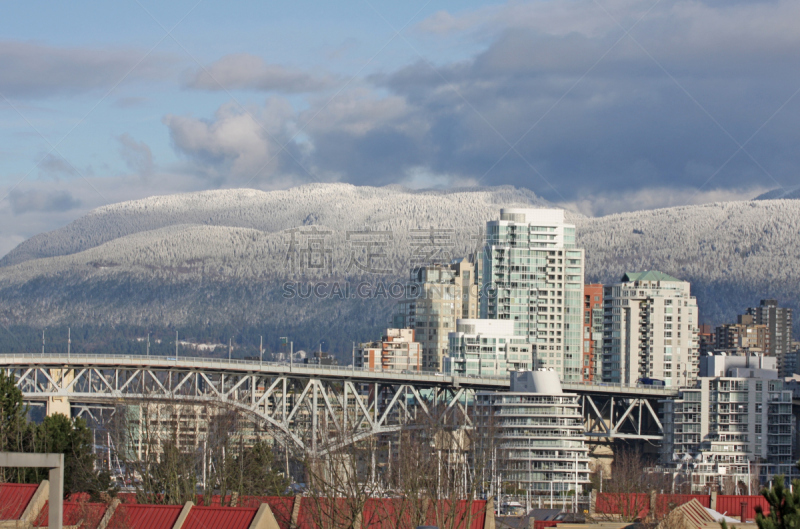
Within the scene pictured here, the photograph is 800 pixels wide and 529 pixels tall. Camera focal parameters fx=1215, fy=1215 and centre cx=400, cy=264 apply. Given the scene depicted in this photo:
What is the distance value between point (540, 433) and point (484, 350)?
121 ft

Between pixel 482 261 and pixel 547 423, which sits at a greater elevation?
pixel 482 261

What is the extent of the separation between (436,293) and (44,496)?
155m

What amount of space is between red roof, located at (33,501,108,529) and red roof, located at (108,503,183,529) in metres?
0.75

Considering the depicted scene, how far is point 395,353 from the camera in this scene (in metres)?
182

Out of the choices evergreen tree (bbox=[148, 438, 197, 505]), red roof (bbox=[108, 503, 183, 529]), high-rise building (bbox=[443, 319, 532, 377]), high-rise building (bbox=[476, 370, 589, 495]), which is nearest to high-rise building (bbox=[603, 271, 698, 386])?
high-rise building (bbox=[443, 319, 532, 377])

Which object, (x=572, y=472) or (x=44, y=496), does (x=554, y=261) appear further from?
(x=44, y=496)

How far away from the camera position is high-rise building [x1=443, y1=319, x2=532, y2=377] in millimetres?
148000

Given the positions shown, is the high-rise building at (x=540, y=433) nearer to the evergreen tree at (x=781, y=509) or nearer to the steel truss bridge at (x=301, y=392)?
the steel truss bridge at (x=301, y=392)

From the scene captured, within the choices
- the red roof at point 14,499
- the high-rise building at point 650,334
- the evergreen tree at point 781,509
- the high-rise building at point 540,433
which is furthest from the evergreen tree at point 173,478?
the high-rise building at point 650,334

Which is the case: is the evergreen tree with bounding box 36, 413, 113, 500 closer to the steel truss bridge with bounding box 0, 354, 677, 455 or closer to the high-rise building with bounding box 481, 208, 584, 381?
the steel truss bridge with bounding box 0, 354, 677, 455

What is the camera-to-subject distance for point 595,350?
179 m

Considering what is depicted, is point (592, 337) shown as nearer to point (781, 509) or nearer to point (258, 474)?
point (258, 474)

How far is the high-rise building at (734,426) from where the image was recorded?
12338 centimetres

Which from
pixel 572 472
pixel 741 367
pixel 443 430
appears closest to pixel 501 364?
pixel 741 367
